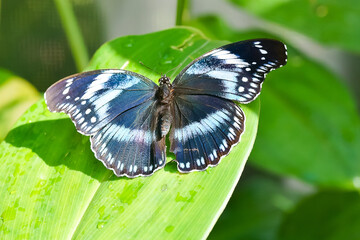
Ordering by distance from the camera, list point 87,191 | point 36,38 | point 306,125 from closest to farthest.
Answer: point 87,191, point 306,125, point 36,38

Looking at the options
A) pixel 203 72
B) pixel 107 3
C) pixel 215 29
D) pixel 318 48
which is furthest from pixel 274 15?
pixel 107 3

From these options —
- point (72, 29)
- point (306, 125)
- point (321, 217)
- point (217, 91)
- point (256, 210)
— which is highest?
point (217, 91)

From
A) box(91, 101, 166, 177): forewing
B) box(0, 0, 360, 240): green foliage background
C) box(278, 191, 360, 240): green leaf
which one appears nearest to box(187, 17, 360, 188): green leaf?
box(0, 0, 360, 240): green foliage background

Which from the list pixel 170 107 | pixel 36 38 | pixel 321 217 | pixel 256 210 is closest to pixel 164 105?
pixel 170 107

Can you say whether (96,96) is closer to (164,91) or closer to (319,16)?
(164,91)

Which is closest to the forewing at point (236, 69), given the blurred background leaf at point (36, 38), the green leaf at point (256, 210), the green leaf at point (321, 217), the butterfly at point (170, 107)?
the butterfly at point (170, 107)
